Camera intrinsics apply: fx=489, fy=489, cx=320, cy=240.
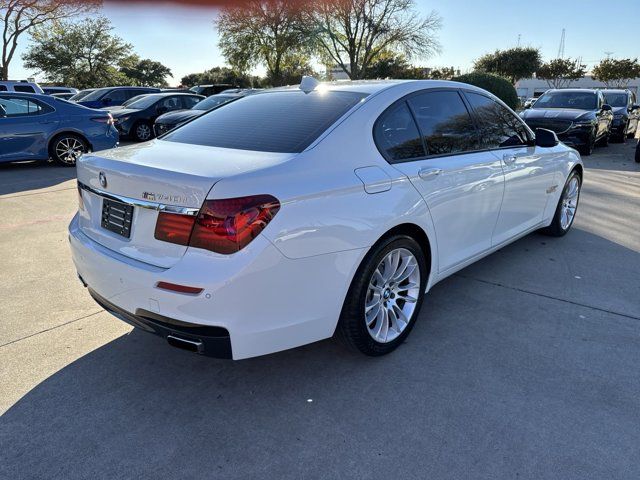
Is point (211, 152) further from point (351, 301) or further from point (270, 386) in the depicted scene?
point (270, 386)

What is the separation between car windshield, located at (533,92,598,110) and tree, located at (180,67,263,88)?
1260 inches

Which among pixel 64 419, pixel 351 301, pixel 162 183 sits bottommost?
pixel 64 419

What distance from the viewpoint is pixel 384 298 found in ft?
9.84

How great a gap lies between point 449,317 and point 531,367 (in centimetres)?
74

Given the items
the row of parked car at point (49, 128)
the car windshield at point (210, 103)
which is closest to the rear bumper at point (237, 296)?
the row of parked car at point (49, 128)

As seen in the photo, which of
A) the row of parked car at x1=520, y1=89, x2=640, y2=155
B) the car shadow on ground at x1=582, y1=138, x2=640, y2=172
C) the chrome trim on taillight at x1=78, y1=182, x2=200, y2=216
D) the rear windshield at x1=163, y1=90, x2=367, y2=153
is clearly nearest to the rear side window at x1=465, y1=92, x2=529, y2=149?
the rear windshield at x1=163, y1=90, x2=367, y2=153

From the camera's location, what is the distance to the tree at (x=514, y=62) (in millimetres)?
48312

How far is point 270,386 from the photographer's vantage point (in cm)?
276

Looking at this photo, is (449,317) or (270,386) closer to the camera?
(270,386)

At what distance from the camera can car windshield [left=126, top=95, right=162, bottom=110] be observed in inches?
572

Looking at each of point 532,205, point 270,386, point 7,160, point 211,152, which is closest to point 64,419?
point 270,386

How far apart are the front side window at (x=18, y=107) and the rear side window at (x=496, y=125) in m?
8.47

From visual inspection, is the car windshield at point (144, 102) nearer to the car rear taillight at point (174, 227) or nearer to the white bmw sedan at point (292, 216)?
the white bmw sedan at point (292, 216)

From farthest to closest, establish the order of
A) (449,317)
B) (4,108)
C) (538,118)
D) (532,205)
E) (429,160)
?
(538,118) < (4,108) < (532,205) < (449,317) < (429,160)
